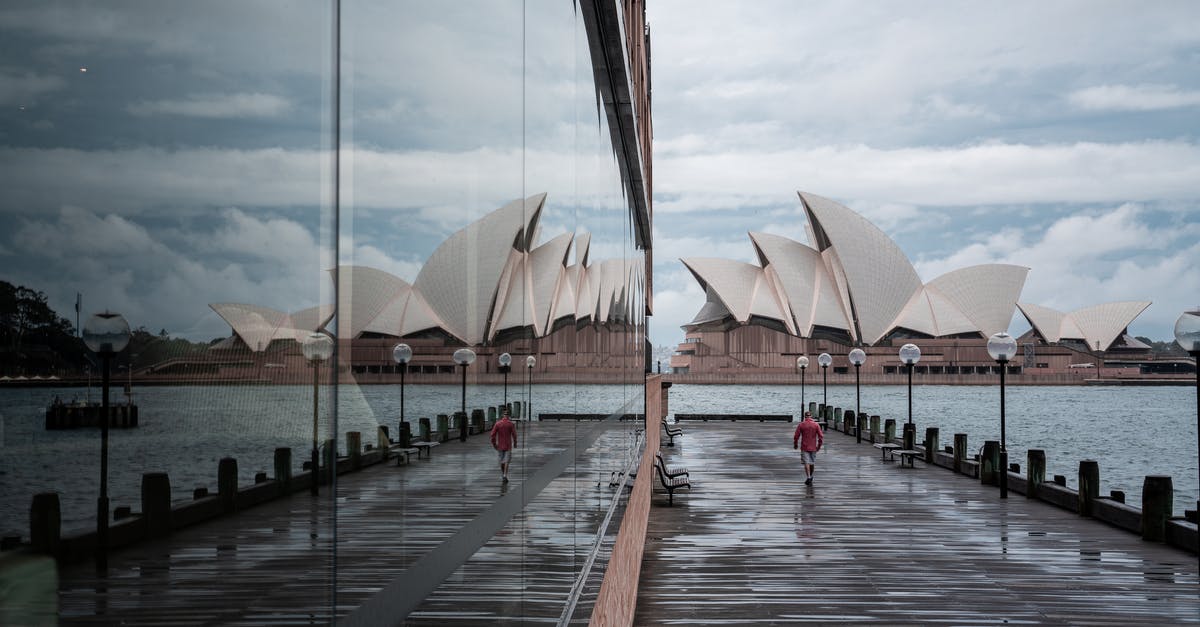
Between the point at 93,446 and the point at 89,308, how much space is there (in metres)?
0.11

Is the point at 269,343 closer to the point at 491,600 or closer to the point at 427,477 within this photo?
the point at 427,477

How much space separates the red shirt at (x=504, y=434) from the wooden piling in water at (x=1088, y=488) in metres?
12.2

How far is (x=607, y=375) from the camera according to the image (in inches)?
226

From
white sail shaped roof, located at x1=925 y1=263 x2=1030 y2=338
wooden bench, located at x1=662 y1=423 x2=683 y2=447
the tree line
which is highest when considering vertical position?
white sail shaped roof, located at x1=925 y1=263 x2=1030 y2=338

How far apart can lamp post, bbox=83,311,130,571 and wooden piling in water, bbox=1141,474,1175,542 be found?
11.9 metres

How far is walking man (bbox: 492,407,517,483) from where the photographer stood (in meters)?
1.93

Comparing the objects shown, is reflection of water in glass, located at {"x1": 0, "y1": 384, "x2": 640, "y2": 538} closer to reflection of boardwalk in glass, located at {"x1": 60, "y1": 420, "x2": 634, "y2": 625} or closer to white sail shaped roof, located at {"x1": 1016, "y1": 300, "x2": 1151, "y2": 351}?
reflection of boardwalk in glass, located at {"x1": 60, "y1": 420, "x2": 634, "y2": 625}

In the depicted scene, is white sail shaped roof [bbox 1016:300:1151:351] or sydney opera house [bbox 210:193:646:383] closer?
sydney opera house [bbox 210:193:646:383]

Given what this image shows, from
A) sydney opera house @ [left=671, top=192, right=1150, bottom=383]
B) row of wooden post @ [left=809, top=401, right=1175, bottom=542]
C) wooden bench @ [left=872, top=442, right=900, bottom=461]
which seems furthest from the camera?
sydney opera house @ [left=671, top=192, right=1150, bottom=383]

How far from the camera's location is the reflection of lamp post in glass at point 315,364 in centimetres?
95

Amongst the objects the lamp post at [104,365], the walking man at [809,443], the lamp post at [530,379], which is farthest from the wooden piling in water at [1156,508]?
the lamp post at [104,365]

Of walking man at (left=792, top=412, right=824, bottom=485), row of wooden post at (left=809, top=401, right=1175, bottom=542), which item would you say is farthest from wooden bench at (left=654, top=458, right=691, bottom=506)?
row of wooden post at (left=809, top=401, right=1175, bottom=542)

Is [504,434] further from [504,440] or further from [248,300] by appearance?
[248,300]

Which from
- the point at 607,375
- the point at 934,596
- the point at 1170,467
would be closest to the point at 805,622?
the point at 934,596
